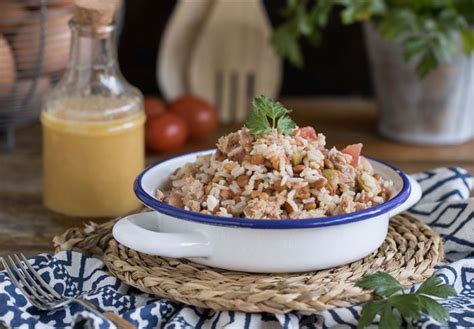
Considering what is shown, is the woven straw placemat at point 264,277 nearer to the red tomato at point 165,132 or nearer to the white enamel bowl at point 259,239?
the white enamel bowl at point 259,239

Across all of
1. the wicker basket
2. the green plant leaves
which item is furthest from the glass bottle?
the green plant leaves

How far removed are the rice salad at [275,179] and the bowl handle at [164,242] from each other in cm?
5

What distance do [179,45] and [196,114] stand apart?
0.31 metres

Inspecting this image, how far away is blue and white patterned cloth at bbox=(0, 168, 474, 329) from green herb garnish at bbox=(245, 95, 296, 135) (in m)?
0.28

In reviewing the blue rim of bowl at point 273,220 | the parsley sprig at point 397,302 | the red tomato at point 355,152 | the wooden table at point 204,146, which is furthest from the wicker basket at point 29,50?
the parsley sprig at point 397,302

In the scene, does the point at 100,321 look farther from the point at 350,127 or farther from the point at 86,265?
the point at 350,127

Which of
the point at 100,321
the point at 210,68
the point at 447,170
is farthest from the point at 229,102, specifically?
the point at 100,321

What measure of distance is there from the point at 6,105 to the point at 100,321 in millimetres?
966

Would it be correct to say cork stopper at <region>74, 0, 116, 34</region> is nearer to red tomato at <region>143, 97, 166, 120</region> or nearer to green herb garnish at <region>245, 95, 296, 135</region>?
green herb garnish at <region>245, 95, 296, 135</region>

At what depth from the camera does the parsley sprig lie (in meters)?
1.15

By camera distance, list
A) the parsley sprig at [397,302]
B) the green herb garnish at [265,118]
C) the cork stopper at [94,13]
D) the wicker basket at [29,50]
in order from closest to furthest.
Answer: the parsley sprig at [397,302], the green herb garnish at [265,118], the cork stopper at [94,13], the wicker basket at [29,50]

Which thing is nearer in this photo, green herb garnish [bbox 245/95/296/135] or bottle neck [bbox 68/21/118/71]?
green herb garnish [bbox 245/95/296/135]

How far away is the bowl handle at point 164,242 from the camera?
1.22m

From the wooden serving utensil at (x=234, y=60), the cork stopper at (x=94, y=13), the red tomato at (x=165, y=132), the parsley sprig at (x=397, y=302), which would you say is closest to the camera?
the parsley sprig at (x=397, y=302)
